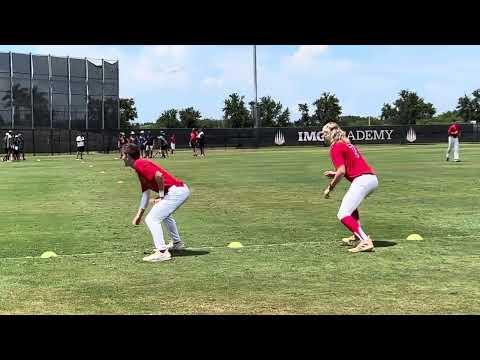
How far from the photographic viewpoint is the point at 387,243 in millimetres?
9211

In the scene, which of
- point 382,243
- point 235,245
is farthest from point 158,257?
point 382,243

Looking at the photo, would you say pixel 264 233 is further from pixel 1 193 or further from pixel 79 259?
pixel 1 193

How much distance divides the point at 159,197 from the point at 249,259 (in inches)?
56.5

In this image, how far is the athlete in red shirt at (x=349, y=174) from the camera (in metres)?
8.77

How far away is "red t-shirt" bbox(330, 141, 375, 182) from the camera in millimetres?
8820

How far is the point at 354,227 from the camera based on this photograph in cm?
866

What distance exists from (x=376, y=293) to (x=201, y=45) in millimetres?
3386

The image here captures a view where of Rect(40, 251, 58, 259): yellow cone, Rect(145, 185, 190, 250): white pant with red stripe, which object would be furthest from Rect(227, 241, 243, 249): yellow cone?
Rect(40, 251, 58, 259): yellow cone

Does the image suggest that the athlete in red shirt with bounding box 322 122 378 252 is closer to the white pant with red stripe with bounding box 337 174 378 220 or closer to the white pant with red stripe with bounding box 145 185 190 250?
the white pant with red stripe with bounding box 337 174 378 220

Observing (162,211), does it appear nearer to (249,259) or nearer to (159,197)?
(159,197)

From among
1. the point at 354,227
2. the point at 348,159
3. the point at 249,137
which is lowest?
the point at 354,227

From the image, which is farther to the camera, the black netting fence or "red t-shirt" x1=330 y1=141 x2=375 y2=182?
the black netting fence

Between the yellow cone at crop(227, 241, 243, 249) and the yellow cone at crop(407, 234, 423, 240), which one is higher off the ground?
the yellow cone at crop(407, 234, 423, 240)

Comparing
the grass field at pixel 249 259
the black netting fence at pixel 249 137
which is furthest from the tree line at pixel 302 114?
the grass field at pixel 249 259
